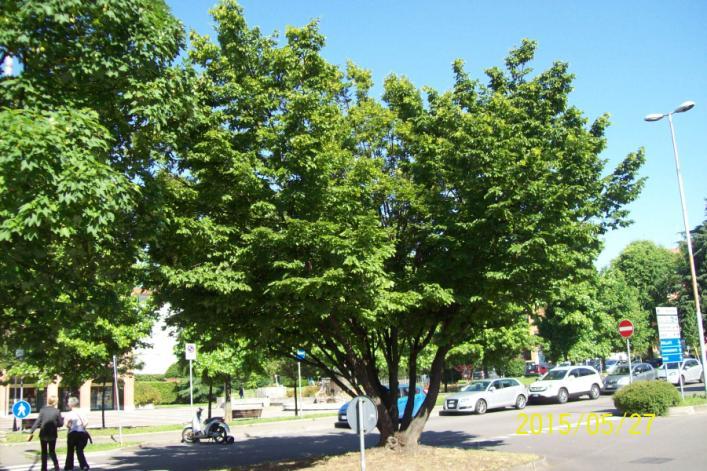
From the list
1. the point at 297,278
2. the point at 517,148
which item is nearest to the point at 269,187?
the point at 297,278

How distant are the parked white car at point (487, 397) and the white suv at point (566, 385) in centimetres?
121

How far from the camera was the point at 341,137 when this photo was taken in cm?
1147

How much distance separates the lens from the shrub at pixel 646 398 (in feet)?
62.5

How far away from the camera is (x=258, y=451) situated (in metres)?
16.7

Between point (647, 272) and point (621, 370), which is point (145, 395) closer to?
point (621, 370)

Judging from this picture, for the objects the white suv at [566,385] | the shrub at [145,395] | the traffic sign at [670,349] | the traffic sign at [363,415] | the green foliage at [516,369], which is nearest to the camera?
the traffic sign at [363,415]

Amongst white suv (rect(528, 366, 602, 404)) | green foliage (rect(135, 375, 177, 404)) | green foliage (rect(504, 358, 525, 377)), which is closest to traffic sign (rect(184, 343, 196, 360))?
white suv (rect(528, 366, 602, 404))

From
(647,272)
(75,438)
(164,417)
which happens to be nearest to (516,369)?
(647,272)

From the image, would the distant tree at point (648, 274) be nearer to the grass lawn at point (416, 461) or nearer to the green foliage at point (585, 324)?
the green foliage at point (585, 324)

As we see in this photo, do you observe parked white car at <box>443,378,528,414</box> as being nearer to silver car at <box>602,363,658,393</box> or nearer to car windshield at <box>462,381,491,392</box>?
car windshield at <box>462,381,491,392</box>

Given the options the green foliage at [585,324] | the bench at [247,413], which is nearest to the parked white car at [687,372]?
the green foliage at [585,324]

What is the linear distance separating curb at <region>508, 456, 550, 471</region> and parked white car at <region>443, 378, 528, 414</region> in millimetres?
14741

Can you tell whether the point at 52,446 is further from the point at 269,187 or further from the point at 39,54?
the point at 39,54

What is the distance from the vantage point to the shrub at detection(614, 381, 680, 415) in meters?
19.1
